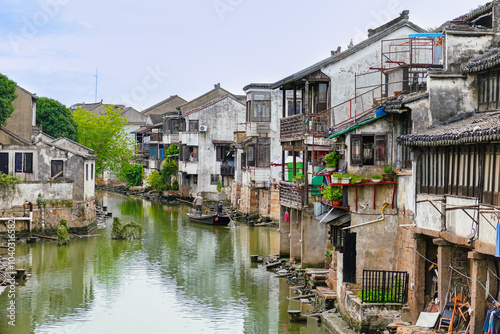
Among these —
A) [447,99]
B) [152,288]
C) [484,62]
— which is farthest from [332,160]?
[152,288]

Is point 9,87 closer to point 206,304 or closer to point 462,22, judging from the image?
point 206,304

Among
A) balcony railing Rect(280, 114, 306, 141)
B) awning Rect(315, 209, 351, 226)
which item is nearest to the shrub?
awning Rect(315, 209, 351, 226)

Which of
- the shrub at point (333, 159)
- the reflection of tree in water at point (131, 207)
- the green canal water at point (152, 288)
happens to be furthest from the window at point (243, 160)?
the shrub at point (333, 159)

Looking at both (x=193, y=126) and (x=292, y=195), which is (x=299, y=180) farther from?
(x=193, y=126)

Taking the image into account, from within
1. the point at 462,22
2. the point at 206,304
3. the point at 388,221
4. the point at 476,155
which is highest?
the point at 462,22

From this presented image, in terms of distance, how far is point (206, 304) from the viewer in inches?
1096

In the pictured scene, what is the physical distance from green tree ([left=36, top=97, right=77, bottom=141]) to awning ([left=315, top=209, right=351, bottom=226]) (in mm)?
48943

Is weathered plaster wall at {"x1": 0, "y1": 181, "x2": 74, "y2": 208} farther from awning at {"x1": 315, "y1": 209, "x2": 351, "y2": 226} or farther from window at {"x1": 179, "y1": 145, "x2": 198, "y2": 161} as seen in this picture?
awning at {"x1": 315, "y1": 209, "x2": 351, "y2": 226}

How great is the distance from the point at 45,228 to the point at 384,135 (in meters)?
27.4

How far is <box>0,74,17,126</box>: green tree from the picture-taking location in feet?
147

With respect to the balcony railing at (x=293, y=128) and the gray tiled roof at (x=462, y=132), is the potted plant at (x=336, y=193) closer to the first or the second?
the gray tiled roof at (x=462, y=132)

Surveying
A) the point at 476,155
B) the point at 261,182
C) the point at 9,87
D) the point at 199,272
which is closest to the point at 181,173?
the point at 261,182

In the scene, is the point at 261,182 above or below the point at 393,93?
below

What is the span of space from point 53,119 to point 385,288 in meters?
54.6
